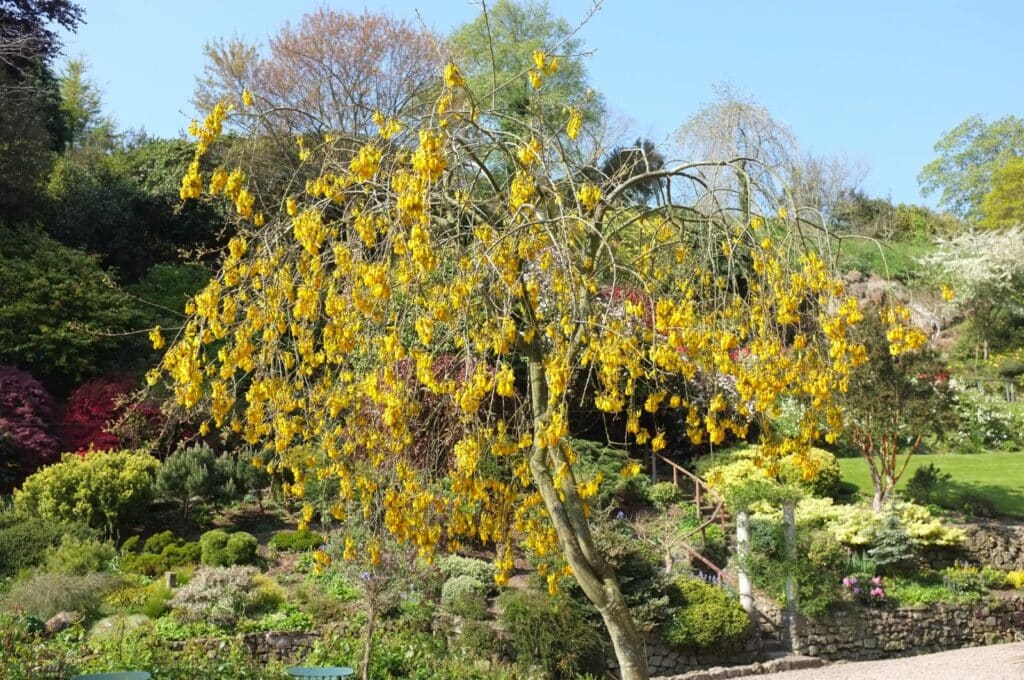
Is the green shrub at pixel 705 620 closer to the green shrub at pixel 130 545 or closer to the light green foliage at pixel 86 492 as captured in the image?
the green shrub at pixel 130 545

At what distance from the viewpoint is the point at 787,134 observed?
326 inches

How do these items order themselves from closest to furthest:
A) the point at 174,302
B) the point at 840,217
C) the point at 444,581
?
the point at 444,581, the point at 174,302, the point at 840,217

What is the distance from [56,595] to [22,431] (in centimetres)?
375

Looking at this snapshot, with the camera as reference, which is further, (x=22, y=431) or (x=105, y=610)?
(x=22, y=431)

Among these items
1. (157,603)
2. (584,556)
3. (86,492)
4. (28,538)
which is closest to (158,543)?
(86,492)

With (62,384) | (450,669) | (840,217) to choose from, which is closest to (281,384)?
(450,669)

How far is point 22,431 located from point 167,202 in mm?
7668

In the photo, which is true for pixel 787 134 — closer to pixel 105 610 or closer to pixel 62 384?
pixel 105 610

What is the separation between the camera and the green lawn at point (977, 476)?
13617 millimetres

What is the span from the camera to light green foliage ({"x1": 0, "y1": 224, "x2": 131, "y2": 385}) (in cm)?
1316

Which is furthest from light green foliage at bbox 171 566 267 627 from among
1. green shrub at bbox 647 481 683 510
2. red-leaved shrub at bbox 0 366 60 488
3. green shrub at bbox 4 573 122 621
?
green shrub at bbox 647 481 683 510

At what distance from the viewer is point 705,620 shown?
9.20 meters

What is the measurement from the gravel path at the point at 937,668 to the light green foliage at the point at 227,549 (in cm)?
535

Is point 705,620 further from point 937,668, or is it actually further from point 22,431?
point 22,431
